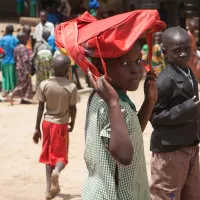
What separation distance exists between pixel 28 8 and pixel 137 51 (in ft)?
59.2

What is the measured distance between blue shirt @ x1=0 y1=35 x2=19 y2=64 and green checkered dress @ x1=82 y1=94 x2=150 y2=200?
8.86m

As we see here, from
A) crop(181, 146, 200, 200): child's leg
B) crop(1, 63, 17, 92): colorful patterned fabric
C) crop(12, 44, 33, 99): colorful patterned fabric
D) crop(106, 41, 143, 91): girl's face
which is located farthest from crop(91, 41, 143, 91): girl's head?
crop(1, 63, 17, 92): colorful patterned fabric

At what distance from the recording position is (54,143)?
18.9 ft

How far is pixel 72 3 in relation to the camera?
65.0ft

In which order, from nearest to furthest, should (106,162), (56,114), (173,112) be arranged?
(106,162) → (173,112) → (56,114)

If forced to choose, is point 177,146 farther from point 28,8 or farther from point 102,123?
point 28,8

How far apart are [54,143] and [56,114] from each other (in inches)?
11.3

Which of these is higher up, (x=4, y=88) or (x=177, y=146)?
(x=177, y=146)

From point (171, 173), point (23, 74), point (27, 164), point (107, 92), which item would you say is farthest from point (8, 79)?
point (107, 92)

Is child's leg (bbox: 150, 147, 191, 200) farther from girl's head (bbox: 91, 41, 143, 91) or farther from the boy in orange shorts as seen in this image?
the boy in orange shorts

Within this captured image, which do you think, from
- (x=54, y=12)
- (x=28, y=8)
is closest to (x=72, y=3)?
(x=28, y=8)

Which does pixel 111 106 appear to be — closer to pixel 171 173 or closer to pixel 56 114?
pixel 171 173

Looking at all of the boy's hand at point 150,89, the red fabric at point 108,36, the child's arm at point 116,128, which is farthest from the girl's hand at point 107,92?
the boy's hand at point 150,89

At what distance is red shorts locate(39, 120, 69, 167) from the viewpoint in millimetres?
5695
